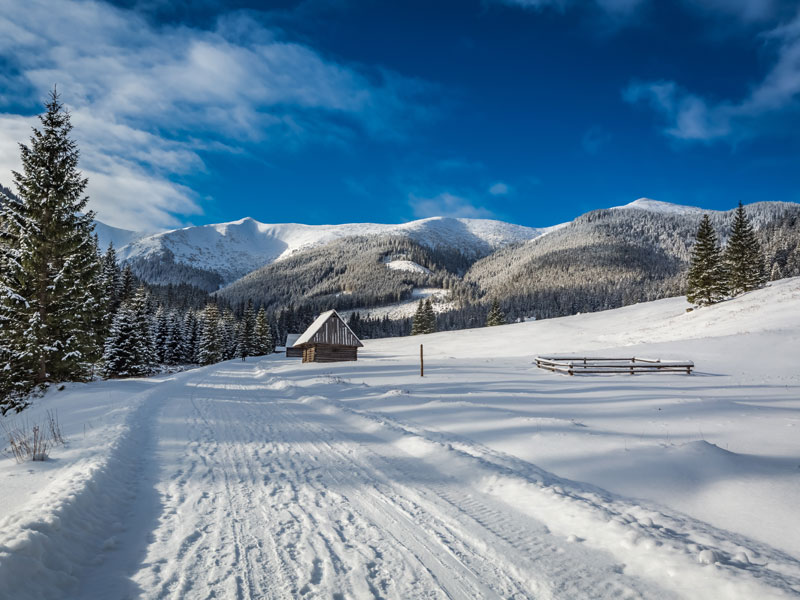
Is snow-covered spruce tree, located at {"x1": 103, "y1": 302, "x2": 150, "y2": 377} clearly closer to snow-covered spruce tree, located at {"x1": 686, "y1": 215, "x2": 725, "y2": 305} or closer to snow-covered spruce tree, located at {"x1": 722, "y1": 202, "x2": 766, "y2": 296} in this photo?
snow-covered spruce tree, located at {"x1": 686, "y1": 215, "x2": 725, "y2": 305}

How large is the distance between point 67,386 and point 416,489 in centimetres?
1690

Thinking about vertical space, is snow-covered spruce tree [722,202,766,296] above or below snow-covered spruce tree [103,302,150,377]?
above

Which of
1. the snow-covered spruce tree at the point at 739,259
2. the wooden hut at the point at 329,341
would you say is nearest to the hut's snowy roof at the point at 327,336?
the wooden hut at the point at 329,341

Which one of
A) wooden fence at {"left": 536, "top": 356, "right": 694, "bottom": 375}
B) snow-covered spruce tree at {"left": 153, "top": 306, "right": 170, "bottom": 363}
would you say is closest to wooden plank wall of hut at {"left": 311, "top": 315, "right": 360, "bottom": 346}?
wooden fence at {"left": 536, "top": 356, "right": 694, "bottom": 375}

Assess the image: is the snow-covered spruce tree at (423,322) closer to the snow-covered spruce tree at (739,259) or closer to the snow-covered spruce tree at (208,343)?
the snow-covered spruce tree at (208,343)

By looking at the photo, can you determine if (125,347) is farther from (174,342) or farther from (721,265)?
(721,265)

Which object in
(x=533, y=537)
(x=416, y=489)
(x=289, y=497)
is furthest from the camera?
Result: (x=416, y=489)

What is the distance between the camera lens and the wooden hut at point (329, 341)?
40.3 m

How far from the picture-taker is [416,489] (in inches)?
220

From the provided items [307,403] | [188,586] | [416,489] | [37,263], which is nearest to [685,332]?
[307,403]

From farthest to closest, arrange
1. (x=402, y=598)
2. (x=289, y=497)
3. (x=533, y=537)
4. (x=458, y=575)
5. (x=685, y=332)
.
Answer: (x=685, y=332) < (x=289, y=497) < (x=533, y=537) < (x=458, y=575) < (x=402, y=598)

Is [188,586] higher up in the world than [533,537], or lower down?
higher up

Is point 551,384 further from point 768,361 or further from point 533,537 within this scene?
point 768,361

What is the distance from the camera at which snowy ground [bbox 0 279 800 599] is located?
335cm
